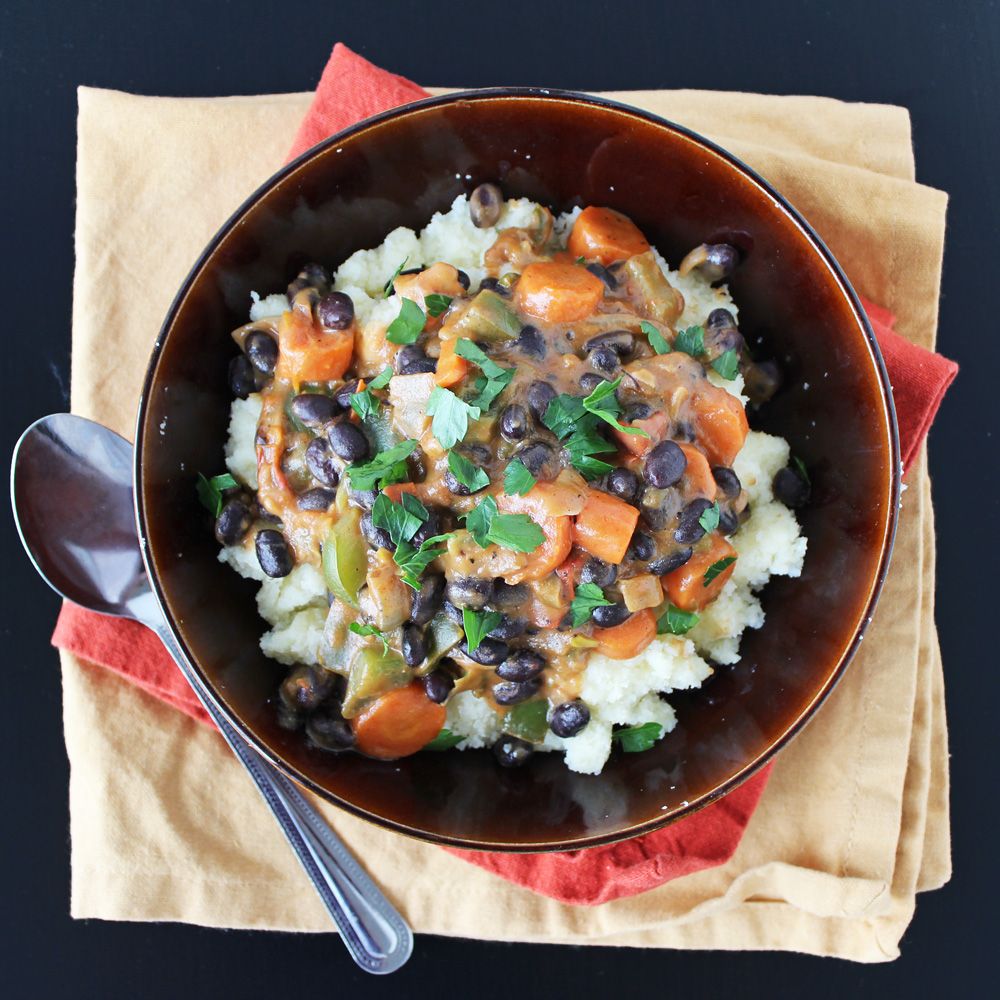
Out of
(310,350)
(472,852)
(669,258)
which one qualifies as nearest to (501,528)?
(310,350)

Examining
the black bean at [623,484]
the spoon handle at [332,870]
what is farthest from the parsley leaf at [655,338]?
the spoon handle at [332,870]

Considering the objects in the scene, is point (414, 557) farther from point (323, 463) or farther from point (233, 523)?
point (233, 523)

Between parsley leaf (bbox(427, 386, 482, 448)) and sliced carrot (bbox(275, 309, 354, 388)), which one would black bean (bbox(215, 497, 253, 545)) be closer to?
sliced carrot (bbox(275, 309, 354, 388))

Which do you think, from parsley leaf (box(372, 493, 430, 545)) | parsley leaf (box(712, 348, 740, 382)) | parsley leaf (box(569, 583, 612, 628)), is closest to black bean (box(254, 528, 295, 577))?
parsley leaf (box(372, 493, 430, 545))

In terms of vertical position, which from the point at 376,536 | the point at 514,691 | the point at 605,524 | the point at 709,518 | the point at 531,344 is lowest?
the point at 514,691

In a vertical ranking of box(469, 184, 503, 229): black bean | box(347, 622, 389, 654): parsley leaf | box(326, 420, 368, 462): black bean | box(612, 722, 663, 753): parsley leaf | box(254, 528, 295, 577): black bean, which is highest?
box(469, 184, 503, 229): black bean

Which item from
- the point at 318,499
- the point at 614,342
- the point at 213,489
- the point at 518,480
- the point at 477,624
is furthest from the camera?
the point at 213,489
